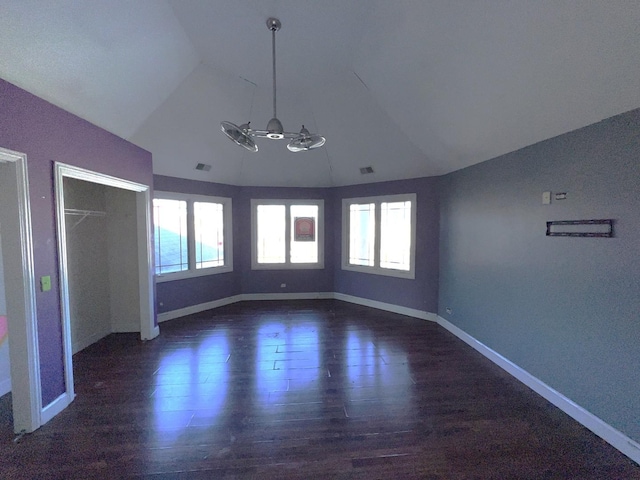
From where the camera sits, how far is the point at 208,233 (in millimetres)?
5711

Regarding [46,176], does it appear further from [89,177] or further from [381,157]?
[381,157]

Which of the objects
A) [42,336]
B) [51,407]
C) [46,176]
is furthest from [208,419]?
[46,176]

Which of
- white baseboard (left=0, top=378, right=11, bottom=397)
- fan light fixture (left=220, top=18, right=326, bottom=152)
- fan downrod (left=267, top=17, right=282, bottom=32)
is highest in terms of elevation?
fan downrod (left=267, top=17, right=282, bottom=32)

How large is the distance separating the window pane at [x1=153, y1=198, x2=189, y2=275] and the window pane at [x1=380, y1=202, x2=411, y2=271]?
387 cm

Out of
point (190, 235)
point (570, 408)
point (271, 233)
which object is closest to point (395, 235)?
point (271, 233)

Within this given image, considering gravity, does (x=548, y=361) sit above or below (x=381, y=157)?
below

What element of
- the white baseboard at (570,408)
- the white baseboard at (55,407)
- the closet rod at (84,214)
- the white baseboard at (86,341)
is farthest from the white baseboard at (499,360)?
the white baseboard at (55,407)

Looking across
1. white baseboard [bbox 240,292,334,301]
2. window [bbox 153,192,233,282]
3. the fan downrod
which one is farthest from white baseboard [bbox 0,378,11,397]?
the fan downrod

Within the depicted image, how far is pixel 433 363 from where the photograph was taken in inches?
135

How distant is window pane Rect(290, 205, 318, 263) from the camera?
639 cm

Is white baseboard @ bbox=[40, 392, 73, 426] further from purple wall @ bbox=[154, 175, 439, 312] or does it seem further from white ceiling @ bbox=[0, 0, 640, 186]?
white ceiling @ bbox=[0, 0, 640, 186]

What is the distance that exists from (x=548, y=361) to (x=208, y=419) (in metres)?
3.27

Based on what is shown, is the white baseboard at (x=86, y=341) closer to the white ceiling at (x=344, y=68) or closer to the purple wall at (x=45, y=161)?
the purple wall at (x=45, y=161)

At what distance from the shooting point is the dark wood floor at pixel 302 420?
6.41 feet
